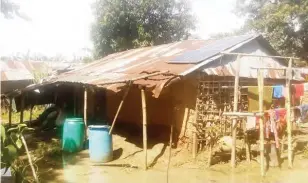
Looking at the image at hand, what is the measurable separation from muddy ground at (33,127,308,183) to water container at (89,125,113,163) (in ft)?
0.79

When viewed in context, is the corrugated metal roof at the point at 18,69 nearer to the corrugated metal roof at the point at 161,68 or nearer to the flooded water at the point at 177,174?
the corrugated metal roof at the point at 161,68

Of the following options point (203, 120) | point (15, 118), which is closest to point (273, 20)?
point (203, 120)

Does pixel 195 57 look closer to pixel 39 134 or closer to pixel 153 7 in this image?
pixel 39 134

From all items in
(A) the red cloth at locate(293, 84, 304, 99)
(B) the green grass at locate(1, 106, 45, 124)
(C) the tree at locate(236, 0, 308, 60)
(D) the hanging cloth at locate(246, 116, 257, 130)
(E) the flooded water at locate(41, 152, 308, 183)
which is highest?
(C) the tree at locate(236, 0, 308, 60)

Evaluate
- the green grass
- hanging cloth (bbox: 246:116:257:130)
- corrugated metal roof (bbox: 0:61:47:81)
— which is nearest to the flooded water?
hanging cloth (bbox: 246:116:257:130)

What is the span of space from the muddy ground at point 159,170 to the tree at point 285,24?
1399 centimetres

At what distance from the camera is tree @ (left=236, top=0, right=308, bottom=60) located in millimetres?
21391

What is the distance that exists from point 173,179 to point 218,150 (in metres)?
2.44

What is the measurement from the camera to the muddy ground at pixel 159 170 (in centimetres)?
802

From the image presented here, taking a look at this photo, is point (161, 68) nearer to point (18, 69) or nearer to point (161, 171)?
point (161, 171)

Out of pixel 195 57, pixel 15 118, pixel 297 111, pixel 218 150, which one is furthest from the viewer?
pixel 15 118

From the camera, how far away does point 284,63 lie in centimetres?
1283

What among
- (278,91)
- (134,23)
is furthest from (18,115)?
(278,91)

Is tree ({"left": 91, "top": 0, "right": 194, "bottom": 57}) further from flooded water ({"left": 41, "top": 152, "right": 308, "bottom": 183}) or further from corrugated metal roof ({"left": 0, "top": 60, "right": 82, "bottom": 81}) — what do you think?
flooded water ({"left": 41, "top": 152, "right": 308, "bottom": 183})
